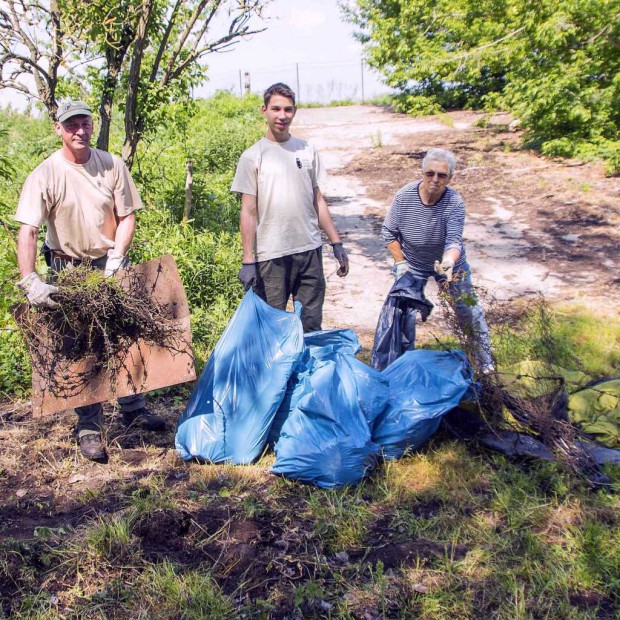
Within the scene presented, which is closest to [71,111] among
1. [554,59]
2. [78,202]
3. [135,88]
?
[78,202]

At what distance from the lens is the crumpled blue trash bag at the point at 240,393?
325 centimetres

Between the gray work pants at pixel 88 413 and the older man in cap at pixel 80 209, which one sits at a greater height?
the older man in cap at pixel 80 209

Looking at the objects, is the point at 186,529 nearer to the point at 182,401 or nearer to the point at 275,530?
the point at 275,530

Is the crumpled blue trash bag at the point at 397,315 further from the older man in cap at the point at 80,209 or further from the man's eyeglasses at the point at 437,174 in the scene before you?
the older man in cap at the point at 80,209

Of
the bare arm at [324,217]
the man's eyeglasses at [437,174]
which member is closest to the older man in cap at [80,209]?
the bare arm at [324,217]

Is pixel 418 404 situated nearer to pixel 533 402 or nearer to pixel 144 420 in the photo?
pixel 533 402

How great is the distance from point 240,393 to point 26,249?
4.03ft

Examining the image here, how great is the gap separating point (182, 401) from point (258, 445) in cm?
108

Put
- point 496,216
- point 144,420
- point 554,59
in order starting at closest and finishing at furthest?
point 144,420, point 496,216, point 554,59

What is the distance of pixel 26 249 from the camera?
318 cm

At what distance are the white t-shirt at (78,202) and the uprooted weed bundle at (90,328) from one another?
253 millimetres

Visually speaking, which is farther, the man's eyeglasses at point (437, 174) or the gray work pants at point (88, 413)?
the man's eyeglasses at point (437, 174)

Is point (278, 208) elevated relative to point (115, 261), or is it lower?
elevated

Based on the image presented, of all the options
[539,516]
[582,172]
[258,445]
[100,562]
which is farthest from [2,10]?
[582,172]
